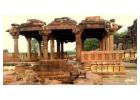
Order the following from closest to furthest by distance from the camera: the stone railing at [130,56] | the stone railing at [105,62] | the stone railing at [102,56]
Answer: the stone railing at [105,62] → the stone railing at [102,56] → the stone railing at [130,56]

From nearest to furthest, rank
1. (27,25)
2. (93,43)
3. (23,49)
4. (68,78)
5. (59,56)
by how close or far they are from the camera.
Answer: (68,78), (27,25), (23,49), (59,56), (93,43)

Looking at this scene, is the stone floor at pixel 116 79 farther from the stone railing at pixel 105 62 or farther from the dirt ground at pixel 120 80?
the stone railing at pixel 105 62

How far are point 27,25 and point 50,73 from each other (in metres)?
4.16

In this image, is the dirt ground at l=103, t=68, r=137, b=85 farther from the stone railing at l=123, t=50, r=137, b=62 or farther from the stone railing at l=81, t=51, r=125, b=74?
the stone railing at l=123, t=50, r=137, b=62

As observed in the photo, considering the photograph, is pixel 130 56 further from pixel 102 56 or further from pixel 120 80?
pixel 120 80

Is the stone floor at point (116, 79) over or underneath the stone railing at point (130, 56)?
underneath

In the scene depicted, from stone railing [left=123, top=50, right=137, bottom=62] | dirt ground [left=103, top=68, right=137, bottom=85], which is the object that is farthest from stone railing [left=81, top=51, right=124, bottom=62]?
stone railing [left=123, top=50, right=137, bottom=62]

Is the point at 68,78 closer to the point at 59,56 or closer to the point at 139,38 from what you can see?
the point at 139,38

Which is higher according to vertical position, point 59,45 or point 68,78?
point 59,45

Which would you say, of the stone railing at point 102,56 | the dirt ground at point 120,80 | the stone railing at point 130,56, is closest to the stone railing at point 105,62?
the stone railing at point 102,56

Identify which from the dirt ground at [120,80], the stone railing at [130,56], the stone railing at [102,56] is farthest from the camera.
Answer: the stone railing at [130,56]

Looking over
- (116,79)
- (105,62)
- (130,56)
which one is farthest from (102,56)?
(130,56)
